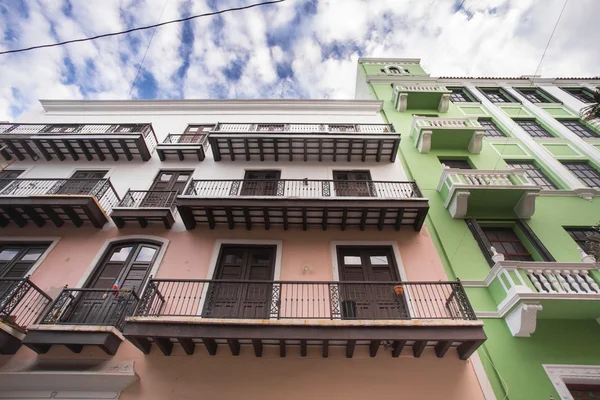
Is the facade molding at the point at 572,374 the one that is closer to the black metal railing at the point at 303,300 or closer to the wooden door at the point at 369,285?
the black metal railing at the point at 303,300

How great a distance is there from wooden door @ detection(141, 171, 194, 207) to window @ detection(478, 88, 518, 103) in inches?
784

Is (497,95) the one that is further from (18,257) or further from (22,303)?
(18,257)

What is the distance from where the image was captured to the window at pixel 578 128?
1560 centimetres

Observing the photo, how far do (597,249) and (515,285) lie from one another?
289cm

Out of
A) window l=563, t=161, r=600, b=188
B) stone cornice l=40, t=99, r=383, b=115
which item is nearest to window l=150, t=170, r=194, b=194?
stone cornice l=40, t=99, r=383, b=115

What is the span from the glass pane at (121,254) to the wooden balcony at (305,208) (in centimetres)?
217

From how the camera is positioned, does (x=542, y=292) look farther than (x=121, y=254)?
No

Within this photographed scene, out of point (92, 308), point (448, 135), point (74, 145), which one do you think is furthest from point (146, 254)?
point (448, 135)

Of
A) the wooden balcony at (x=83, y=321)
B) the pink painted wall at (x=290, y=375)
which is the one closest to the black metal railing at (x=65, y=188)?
the pink painted wall at (x=290, y=375)

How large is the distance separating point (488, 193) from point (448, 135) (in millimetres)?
4275

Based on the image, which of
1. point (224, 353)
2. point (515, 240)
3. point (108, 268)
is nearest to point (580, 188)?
point (515, 240)

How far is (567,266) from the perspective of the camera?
25.4 feet

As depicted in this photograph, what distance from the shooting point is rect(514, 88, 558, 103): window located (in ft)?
61.4

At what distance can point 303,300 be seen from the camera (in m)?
7.99
